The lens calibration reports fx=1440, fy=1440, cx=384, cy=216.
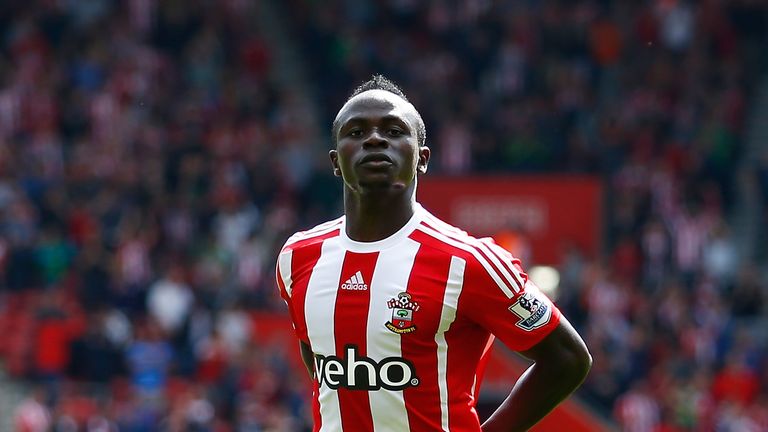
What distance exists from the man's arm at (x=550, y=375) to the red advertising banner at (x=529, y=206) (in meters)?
A: 15.1

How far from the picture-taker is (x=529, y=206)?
1958 centimetres

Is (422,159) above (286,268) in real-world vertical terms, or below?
above

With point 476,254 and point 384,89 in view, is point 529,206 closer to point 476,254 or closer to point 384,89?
point 384,89

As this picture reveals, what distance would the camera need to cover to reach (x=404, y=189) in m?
4.00

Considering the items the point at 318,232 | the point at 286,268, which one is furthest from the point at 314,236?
the point at 286,268

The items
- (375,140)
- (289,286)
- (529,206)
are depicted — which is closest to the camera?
(375,140)

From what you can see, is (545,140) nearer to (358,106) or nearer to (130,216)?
(130,216)

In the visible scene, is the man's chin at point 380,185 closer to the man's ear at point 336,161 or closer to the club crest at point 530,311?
the man's ear at point 336,161

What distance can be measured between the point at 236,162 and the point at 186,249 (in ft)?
5.66

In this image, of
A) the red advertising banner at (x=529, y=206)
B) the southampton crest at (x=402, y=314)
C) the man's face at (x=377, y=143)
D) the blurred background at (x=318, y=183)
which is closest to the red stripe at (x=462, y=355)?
the southampton crest at (x=402, y=314)

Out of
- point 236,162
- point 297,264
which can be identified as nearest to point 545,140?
point 236,162

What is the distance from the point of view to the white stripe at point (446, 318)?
3924 millimetres

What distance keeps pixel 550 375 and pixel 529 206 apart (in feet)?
51.4

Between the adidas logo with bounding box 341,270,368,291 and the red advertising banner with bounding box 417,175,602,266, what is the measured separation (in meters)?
15.1
